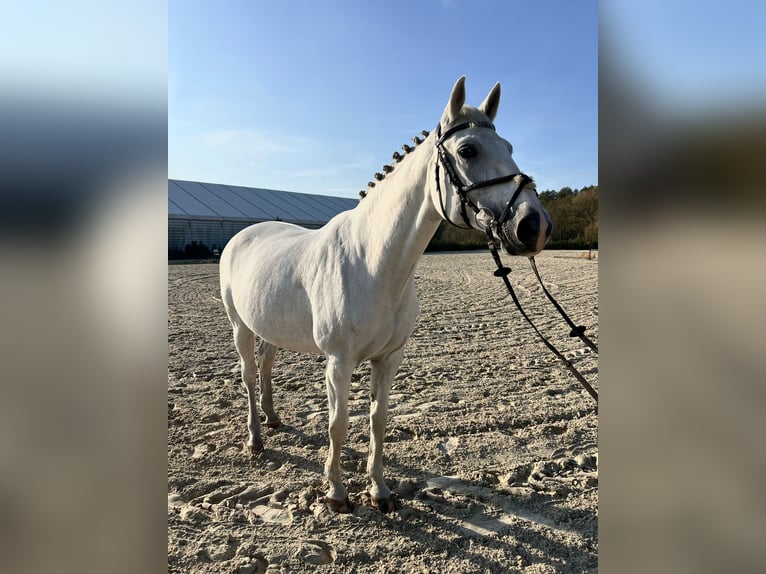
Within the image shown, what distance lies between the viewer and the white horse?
1.71 m

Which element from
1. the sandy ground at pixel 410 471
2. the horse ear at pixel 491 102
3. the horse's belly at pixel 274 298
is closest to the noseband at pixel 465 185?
the horse ear at pixel 491 102

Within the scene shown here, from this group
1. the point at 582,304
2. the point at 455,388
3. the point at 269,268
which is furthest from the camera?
the point at 582,304

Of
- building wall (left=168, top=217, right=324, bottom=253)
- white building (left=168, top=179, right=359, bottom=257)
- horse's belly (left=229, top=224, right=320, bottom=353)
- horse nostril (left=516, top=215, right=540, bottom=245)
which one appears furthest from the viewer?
white building (left=168, top=179, right=359, bottom=257)

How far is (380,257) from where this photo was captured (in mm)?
2225

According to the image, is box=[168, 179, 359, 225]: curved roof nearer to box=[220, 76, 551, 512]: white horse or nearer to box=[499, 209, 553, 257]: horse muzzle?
box=[220, 76, 551, 512]: white horse

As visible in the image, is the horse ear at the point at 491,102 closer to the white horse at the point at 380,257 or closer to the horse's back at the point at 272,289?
the white horse at the point at 380,257

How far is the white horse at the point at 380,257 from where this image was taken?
1710 mm

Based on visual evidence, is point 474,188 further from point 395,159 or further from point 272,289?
point 272,289

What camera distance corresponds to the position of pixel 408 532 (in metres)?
2.25

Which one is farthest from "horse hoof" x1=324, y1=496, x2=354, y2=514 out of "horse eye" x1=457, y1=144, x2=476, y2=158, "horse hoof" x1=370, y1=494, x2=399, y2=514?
"horse eye" x1=457, y1=144, x2=476, y2=158

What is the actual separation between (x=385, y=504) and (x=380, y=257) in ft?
4.72
